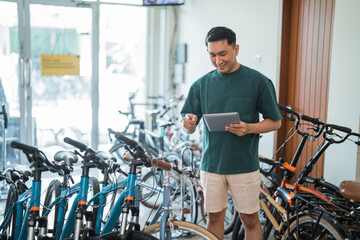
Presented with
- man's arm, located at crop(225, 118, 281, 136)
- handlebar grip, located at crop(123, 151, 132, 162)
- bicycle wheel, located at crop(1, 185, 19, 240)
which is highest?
man's arm, located at crop(225, 118, 281, 136)

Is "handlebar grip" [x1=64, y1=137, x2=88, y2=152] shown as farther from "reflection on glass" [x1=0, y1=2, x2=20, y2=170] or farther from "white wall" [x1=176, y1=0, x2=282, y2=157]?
"reflection on glass" [x1=0, y1=2, x2=20, y2=170]

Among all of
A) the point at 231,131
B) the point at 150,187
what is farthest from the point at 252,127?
the point at 150,187

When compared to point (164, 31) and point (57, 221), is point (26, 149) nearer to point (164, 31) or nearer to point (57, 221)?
point (57, 221)

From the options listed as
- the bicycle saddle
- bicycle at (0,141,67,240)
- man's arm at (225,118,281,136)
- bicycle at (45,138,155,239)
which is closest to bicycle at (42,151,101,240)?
bicycle at (45,138,155,239)

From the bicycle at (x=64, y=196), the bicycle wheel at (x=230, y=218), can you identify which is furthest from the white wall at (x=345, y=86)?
the bicycle at (x=64, y=196)

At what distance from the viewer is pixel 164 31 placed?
6.35 m

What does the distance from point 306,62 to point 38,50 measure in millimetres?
3362

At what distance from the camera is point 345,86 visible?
3.26 meters

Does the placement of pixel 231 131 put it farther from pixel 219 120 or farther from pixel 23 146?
pixel 23 146

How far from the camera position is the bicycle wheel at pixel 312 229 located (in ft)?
7.28

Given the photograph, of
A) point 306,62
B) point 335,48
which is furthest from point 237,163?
point 306,62

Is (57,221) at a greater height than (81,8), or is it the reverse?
(81,8)

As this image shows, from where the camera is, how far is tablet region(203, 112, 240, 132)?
2.12 meters

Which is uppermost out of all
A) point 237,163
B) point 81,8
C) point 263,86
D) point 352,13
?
point 81,8
